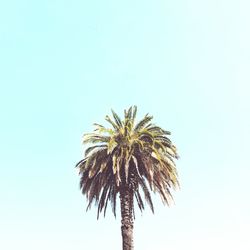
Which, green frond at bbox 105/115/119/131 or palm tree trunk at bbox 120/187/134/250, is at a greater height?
green frond at bbox 105/115/119/131

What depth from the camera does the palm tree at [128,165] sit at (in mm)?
35719

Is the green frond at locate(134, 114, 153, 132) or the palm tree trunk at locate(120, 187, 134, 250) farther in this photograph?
the green frond at locate(134, 114, 153, 132)

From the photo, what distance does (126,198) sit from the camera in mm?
35688

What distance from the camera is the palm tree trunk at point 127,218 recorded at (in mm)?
34000

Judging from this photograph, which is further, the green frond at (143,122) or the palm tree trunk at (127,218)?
the green frond at (143,122)

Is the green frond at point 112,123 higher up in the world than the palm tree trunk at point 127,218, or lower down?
higher up

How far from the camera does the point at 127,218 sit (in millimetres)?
34938

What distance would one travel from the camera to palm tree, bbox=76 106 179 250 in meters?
35.7

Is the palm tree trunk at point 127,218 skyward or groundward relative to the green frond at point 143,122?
groundward

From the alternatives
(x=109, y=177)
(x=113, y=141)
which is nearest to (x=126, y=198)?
(x=109, y=177)

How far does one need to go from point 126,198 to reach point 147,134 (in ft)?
17.6

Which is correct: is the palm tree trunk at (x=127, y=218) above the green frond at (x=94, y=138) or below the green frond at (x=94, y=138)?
below

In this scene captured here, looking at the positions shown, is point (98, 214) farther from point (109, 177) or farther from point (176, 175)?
point (176, 175)

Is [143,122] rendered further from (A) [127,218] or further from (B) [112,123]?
(A) [127,218]
